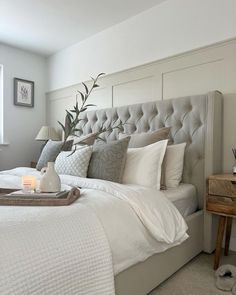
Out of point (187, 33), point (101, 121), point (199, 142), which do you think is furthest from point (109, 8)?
point (199, 142)

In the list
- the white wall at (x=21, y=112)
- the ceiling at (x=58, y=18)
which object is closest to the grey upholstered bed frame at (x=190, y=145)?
the ceiling at (x=58, y=18)

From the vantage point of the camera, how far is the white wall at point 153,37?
2373 millimetres

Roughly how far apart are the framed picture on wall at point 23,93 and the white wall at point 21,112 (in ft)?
0.23

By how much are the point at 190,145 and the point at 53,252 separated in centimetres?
171

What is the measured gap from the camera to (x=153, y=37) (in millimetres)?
2867

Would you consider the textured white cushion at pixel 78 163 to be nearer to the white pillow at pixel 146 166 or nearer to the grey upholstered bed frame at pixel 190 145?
the white pillow at pixel 146 166

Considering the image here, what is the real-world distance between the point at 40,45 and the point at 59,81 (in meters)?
0.61

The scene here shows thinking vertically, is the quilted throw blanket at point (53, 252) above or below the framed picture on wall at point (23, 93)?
below

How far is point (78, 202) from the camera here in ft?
4.50

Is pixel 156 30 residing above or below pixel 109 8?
below

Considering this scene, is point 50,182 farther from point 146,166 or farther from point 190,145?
point 190,145

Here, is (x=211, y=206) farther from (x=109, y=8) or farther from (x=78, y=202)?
(x=109, y=8)

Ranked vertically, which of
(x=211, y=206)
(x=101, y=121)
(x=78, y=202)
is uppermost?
(x=101, y=121)

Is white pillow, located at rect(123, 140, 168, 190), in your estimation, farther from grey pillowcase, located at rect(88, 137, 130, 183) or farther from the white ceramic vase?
the white ceramic vase
